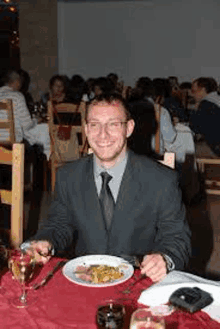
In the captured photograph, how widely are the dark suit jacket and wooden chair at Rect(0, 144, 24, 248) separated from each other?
12 centimetres

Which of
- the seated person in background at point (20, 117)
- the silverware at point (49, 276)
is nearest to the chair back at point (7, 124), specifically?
the seated person in background at point (20, 117)

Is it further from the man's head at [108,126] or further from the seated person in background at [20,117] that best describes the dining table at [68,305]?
the seated person in background at [20,117]

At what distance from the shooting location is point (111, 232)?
181 centimetres

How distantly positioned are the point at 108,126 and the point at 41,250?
1.85 ft

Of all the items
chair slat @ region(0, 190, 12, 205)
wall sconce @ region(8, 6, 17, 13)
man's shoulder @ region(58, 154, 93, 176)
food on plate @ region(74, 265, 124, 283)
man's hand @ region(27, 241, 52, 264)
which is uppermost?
wall sconce @ region(8, 6, 17, 13)

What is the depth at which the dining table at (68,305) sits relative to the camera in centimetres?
117

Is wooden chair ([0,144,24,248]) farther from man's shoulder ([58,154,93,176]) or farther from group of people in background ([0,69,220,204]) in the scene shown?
group of people in background ([0,69,220,204])

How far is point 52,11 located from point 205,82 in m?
4.72

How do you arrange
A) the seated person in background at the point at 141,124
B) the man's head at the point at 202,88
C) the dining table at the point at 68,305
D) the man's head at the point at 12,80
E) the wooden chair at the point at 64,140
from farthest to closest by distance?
1. the man's head at the point at 202,88
2. the man's head at the point at 12,80
3. the wooden chair at the point at 64,140
4. the seated person in background at the point at 141,124
5. the dining table at the point at 68,305

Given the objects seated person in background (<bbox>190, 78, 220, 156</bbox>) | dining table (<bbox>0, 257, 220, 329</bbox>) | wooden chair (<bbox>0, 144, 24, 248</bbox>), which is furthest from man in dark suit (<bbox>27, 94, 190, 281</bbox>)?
seated person in background (<bbox>190, 78, 220, 156</bbox>)

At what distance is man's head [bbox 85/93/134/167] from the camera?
1.82 metres

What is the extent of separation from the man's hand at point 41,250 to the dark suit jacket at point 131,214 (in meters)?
0.19

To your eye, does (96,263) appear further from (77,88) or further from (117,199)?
(77,88)

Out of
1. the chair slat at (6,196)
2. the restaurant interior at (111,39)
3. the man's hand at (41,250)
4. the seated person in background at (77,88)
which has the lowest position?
the man's hand at (41,250)
